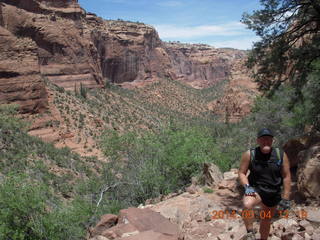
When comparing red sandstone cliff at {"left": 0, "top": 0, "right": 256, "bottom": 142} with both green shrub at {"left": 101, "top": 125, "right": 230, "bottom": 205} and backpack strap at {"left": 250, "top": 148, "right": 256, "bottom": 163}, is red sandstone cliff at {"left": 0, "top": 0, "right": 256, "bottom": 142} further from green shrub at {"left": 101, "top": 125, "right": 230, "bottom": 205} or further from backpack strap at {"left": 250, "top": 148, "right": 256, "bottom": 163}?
backpack strap at {"left": 250, "top": 148, "right": 256, "bottom": 163}

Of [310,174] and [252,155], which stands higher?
[252,155]

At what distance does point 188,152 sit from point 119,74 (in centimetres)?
6144

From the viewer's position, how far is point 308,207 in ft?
19.7

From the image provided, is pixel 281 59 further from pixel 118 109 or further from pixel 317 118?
pixel 118 109


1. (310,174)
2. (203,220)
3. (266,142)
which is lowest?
(203,220)

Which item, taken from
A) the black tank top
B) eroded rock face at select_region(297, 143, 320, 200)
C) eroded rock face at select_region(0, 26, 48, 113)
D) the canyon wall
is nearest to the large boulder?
the black tank top

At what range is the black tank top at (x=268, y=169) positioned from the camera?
4387 mm

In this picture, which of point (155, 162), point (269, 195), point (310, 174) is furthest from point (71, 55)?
point (269, 195)

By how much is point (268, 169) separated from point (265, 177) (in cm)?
14

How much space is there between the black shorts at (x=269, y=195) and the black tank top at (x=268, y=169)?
4 centimetres

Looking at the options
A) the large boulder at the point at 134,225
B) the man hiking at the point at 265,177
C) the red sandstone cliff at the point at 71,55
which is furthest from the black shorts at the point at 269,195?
the red sandstone cliff at the point at 71,55

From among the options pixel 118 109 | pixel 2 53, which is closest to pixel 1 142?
pixel 2 53

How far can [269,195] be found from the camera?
14.7 ft

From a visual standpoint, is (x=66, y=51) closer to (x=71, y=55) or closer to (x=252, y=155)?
(x=71, y=55)
